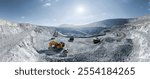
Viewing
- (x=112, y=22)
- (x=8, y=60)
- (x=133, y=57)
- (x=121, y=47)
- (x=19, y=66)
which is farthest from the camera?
(x=112, y=22)

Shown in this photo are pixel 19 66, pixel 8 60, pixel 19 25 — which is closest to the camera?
pixel 19 66

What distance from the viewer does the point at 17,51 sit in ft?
46.7

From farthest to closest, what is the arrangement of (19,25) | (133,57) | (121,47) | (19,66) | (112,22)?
(112,22), (19,25), (121,47), (133,57), (19,66)

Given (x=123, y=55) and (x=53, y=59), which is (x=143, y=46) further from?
(x=53, y=59)

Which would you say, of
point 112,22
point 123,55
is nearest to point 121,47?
point 123,55

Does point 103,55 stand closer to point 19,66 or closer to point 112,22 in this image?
point 19,66

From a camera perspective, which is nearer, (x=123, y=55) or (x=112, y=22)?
(x=123, y=55)

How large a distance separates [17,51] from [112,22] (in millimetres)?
57549

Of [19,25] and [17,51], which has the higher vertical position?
[19,25]

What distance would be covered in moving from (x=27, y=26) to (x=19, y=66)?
25.6 m

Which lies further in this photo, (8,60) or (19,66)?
(8,60)

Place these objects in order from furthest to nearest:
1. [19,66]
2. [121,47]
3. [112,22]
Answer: [112,22], [121,47], [19,66]

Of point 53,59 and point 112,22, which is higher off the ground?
point 112,22

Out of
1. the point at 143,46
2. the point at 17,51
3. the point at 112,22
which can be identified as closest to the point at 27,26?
the point at 17,51
